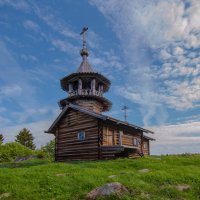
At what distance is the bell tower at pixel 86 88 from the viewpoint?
34594 millimetres

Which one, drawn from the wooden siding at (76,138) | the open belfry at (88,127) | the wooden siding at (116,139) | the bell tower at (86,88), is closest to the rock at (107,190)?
the open belfry at (88,127)

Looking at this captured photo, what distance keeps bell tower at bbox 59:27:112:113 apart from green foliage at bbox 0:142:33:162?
23838 mm

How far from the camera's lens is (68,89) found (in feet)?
124

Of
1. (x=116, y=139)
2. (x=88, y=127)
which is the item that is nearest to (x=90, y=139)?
(x=88, y=127)

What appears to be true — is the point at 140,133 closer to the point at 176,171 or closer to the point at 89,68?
the point at 89,68

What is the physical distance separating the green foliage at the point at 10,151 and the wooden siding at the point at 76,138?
26.2 metres

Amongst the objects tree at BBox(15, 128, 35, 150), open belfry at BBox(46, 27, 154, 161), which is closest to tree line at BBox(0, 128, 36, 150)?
tree at BBox(15, 128, 35, 150)

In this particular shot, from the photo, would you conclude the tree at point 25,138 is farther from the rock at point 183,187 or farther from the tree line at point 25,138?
the rock at point 183,187

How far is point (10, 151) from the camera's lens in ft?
182

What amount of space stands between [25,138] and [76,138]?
45044 millimetres

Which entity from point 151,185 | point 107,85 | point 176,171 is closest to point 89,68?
point 107,85

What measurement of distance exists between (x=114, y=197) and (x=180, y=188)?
4.26 m

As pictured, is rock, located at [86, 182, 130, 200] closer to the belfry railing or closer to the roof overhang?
the roof overhang

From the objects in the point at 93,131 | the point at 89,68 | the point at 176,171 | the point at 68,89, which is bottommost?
the point at 176,171
